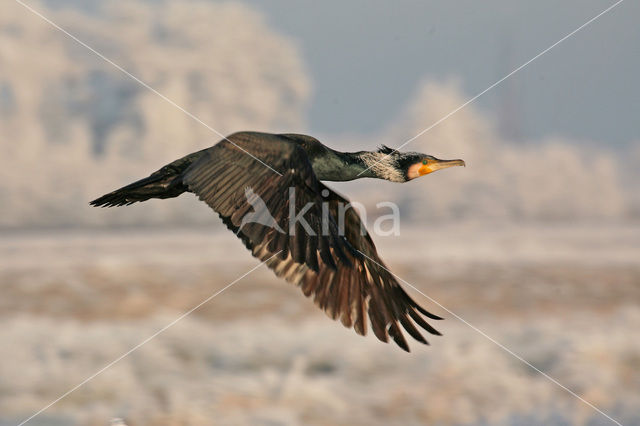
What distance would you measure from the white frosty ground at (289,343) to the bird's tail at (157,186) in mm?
11217

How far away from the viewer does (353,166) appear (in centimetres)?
801

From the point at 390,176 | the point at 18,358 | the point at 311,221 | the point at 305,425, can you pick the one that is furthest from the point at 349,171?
the point at 18,358

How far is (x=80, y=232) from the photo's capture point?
143 ft

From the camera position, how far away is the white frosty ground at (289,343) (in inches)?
801

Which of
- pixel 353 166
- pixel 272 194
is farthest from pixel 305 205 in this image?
pixel 353 166

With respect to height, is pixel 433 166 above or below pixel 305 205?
above

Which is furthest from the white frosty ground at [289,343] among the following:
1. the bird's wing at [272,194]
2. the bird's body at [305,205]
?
the bird's wing at [272,194]

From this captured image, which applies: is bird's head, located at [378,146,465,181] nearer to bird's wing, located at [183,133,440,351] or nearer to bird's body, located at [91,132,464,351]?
bird's body, located at [91,132,464,351]

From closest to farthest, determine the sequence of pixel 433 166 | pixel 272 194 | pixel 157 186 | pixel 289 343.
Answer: pixel 272 194 < pixel 157 186 < pixel 433 166 < pixel 289 343

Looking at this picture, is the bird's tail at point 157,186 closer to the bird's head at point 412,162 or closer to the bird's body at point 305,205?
the bird's body at point 305,205

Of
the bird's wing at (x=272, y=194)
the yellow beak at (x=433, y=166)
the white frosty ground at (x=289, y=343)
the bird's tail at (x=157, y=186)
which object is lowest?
the bird's wing at (x=272, y=194)

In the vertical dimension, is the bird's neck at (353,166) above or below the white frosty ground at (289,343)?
below

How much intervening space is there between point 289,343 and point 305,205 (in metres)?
18.8

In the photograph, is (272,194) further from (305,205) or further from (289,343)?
(289,343)
